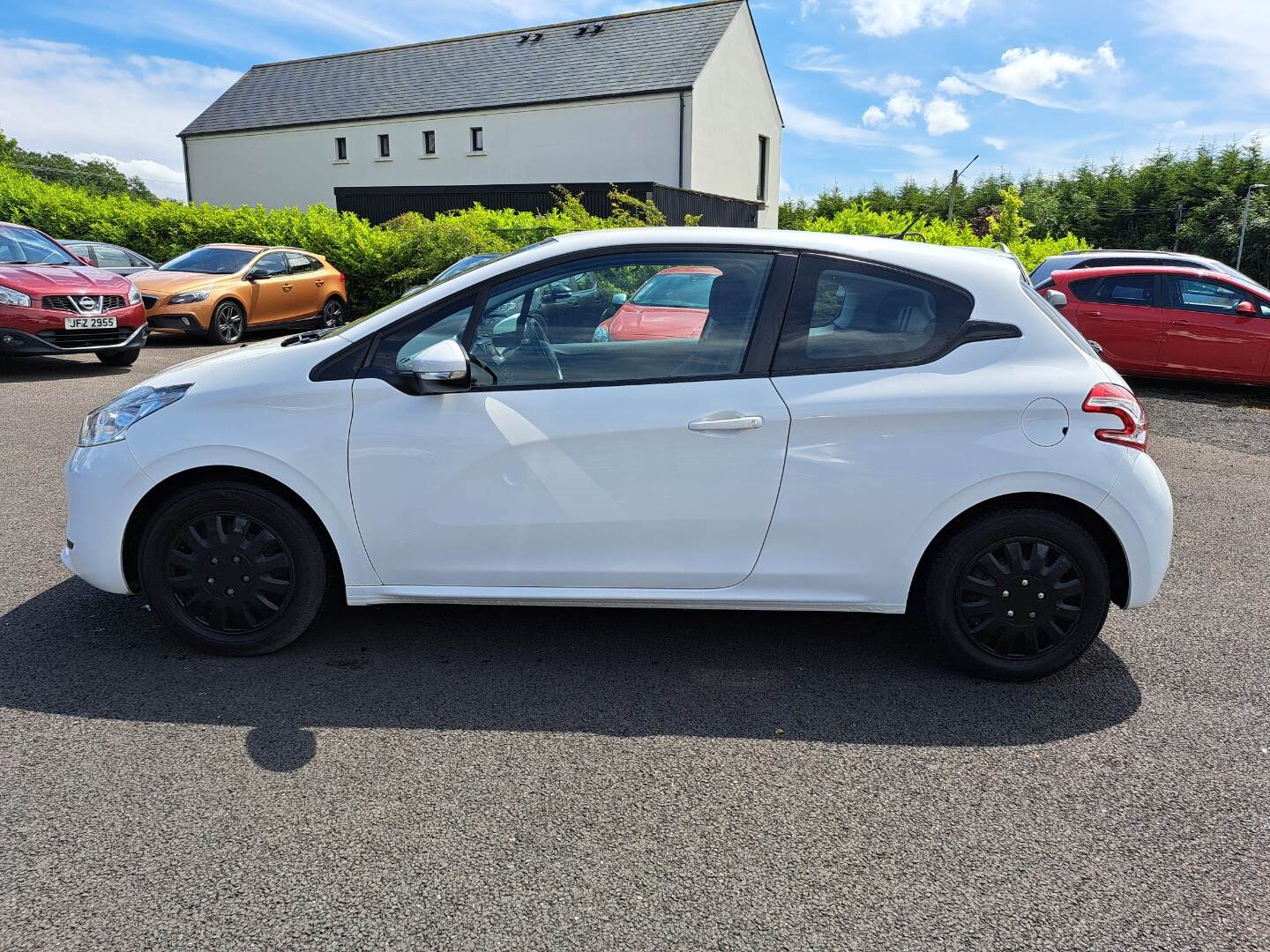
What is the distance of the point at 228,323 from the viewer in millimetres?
13891

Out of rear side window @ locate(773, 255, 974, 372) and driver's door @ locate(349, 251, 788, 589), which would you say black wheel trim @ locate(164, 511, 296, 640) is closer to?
driver's door @ locate(349, 251, 788, 589)

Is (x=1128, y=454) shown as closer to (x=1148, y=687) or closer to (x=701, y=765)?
(x=1148, y=687)

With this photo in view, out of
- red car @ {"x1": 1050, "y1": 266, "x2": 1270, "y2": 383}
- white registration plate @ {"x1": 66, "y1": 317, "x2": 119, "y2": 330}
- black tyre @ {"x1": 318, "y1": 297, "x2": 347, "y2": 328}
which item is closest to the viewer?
white registration plate @ {"x1": 66, "y1": 317, "x2": 119, "y2": 330}


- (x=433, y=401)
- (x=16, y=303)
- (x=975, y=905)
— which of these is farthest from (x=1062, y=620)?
(x=16, y=303)

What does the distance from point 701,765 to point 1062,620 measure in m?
1.53

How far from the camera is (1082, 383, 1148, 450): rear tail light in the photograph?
3311mm

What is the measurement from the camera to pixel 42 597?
4.18 meters

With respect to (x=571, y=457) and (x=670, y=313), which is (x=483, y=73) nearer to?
(x=670, y=313)

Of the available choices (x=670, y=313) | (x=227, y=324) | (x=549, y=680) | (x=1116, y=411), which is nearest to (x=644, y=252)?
(x=670, y=313)

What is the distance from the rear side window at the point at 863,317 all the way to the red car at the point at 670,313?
Result: 338mm

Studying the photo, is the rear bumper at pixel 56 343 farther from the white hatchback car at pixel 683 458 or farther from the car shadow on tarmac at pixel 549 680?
the white hatchback car at pixel 683 458

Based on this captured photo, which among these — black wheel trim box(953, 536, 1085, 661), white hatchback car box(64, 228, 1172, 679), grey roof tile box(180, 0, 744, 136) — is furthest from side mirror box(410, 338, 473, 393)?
grey roof tile box(180, 0, 744, 136)

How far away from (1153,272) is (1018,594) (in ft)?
30.5

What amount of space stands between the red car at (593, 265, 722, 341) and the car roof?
942 centimetres
